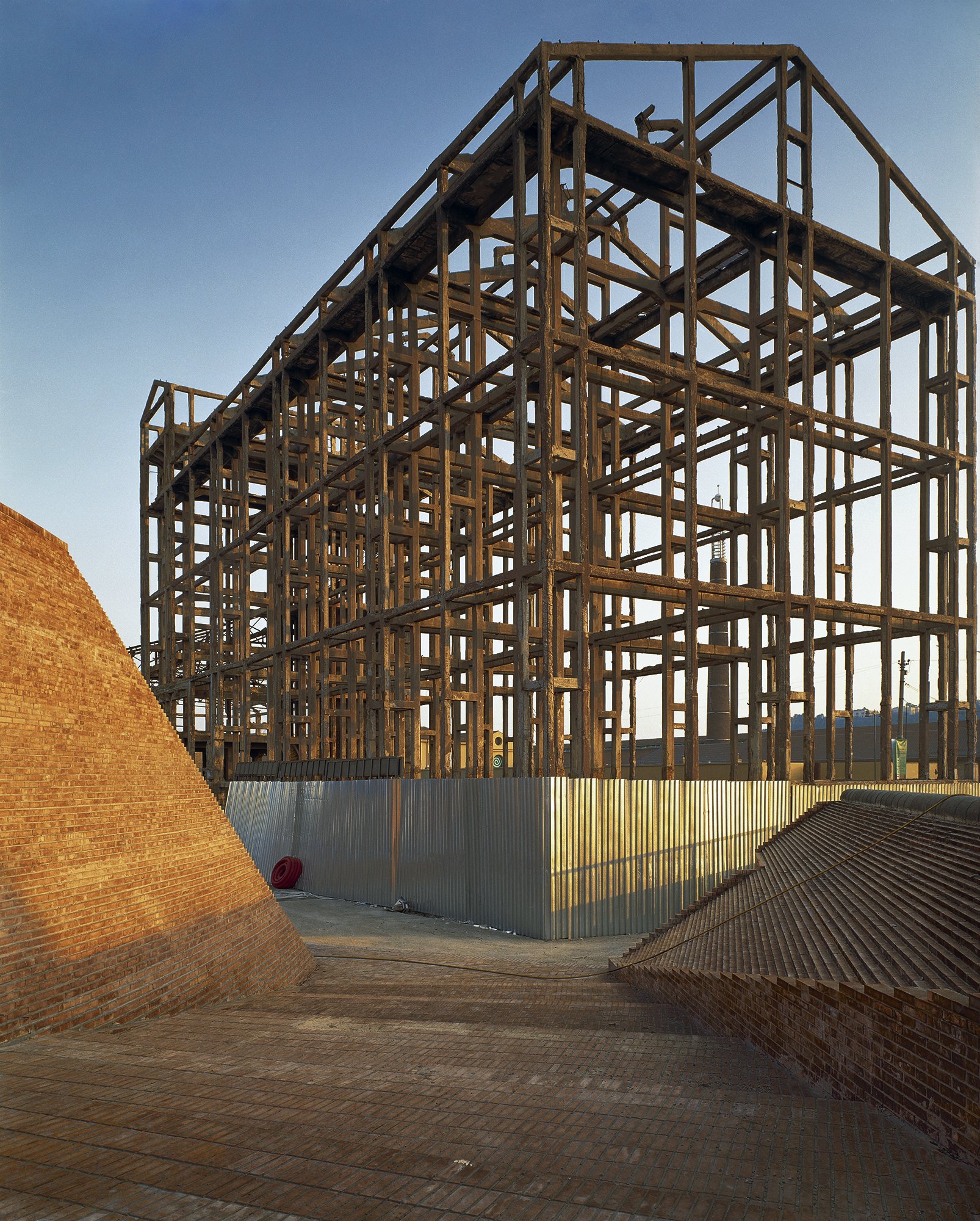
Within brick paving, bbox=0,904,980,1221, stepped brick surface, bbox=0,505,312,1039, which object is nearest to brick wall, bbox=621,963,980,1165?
brick paving, bbox=0,904,980,1221

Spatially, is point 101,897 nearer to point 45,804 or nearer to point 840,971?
point 45,804

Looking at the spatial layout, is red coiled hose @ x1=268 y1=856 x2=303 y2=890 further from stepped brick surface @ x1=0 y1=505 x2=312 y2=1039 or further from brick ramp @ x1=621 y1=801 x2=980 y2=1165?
brick ramp @ x1=621 y1=801 x2=980 y2=1165

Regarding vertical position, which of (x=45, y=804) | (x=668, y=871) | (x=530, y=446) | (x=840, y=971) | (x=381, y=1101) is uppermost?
(x=530, y=446)

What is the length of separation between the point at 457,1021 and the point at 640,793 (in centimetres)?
904

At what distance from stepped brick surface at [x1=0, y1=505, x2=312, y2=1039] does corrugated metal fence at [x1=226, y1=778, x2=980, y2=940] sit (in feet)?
20.0

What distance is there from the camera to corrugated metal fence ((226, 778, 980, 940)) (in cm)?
1616

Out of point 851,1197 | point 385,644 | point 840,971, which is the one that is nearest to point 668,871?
point 385,644

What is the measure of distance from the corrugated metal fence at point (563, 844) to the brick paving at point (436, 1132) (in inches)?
335

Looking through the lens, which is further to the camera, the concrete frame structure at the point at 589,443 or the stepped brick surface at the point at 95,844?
the concrete frame structure at the point at 589,443

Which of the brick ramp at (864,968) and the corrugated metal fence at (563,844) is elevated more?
the brick ramp at (864,968)

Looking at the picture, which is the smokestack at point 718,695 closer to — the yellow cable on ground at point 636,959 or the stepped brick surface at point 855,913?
the yellow cable on ground at point 636,959

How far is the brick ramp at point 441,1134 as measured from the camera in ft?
12.6

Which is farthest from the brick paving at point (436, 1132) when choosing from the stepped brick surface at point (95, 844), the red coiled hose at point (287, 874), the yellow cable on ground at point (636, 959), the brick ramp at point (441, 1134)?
the red coiled hose at point (287, 874)

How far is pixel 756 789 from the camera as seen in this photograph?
18703 mm
